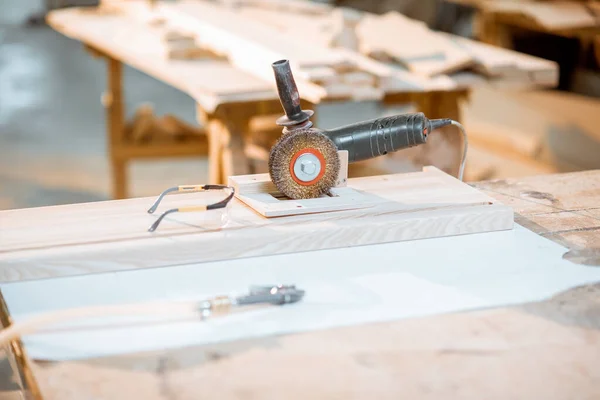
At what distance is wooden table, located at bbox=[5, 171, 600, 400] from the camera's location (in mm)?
966

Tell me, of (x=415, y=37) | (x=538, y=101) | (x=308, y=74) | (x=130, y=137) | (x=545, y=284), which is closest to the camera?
(x=545, y=284)

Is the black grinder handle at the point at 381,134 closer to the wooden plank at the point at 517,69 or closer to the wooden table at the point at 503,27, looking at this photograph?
the wooden plank at the point at 517,69

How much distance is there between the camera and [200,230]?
1362mm

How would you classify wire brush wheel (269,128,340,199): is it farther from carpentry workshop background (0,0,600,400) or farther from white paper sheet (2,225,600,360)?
white paper sheet (2,225,600,360)

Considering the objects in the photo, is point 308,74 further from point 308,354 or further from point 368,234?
point 308,354

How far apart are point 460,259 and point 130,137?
10.9ft

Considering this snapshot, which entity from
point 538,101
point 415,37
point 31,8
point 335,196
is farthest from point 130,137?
point 31,8

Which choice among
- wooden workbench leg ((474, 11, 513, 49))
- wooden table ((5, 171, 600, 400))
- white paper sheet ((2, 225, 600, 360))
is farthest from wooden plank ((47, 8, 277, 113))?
wooden workbench leg ((474, 11, 513, 49))

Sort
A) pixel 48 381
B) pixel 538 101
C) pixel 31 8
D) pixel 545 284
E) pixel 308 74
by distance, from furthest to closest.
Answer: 1. pixel 31 8
2. pixel 538 101
3. pixel 308 74
4. pixel 545 284
5. pixel 48 381

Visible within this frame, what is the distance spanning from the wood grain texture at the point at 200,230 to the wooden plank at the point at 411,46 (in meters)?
1.91

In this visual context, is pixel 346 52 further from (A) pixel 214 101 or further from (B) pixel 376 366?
(B) pixel 376 366

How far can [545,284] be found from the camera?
1261 millimetres

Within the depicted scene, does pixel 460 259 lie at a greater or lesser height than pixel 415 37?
lesser

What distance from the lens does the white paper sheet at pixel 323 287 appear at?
1.09 m
